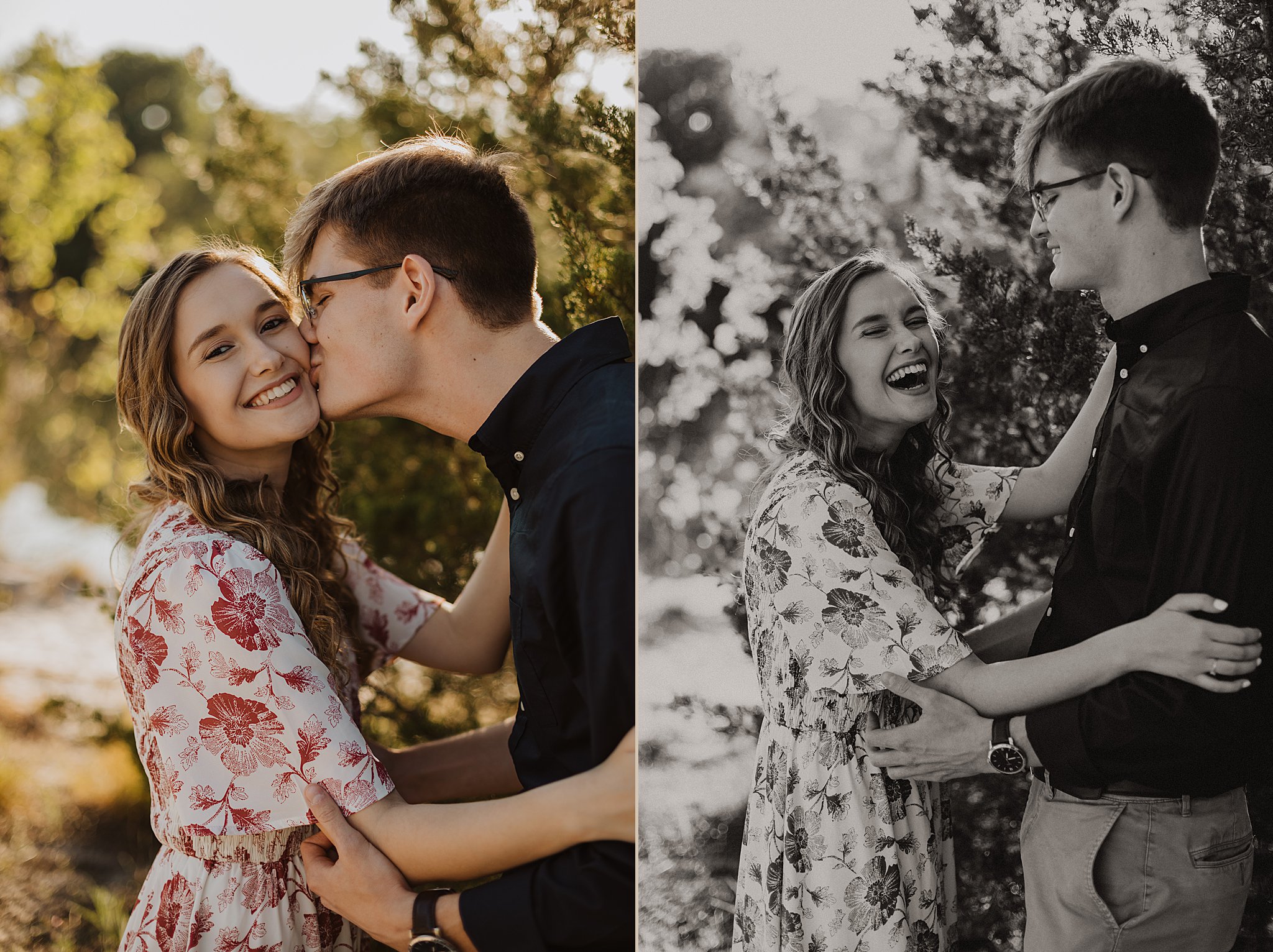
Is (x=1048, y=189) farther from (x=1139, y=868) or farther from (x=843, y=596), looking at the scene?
(x=1139, y=868)

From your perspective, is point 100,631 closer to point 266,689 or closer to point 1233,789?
point 266,689

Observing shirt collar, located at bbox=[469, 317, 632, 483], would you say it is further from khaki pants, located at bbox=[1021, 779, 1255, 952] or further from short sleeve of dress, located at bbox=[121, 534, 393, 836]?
khaki pants, located at bbox=[1021, 779, 1255, 952]

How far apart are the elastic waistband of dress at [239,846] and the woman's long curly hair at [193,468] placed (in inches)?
13.6

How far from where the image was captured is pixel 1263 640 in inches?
60.4

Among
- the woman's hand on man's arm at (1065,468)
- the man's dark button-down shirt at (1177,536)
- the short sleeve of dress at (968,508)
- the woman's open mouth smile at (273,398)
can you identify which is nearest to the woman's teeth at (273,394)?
the woman's open mouth smile at (273,398)

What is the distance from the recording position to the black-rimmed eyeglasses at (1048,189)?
1567 millimetres

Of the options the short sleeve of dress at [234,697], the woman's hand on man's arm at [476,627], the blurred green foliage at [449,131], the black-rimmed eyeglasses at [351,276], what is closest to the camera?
the short sleeve of dress at [234,697]

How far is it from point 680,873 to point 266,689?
0.82m

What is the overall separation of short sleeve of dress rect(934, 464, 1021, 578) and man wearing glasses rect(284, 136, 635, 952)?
518 mm

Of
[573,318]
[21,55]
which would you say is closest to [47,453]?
[21,55]

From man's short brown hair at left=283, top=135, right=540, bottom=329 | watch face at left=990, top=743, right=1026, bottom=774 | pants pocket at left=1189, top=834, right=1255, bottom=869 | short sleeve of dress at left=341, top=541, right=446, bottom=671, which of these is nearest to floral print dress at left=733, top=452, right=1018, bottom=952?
watch face at left=990, top=743, right=1026, bottom=774

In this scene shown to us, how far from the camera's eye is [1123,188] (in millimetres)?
1566

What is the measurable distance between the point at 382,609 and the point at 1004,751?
1507 millimetres

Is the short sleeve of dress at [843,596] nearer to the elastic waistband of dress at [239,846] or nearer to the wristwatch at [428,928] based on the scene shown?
the wristwatch at [428,928]
